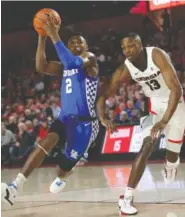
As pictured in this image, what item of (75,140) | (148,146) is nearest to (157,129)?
(148,146)

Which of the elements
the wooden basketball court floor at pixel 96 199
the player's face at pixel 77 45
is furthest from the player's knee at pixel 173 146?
the player's face at pixel 77 45

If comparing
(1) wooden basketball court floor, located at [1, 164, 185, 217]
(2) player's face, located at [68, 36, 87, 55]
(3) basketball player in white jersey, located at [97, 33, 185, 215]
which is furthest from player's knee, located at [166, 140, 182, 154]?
(2) player's face, located at [68, 36, 87, 55]

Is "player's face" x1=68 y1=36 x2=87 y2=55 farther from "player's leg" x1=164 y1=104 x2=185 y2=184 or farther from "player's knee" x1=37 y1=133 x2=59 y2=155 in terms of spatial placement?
"player's leg" x1=164 y1=104 x2=185 y2=184

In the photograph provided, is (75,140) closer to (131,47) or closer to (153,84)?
(153,84)

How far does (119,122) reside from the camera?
1215 centimetres

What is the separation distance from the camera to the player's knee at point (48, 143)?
504 centimetres

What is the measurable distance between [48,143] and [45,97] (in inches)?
425

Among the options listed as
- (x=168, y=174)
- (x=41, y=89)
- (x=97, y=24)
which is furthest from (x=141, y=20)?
(x=168, y=174)

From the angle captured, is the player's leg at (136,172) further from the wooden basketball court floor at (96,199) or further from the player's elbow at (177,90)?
the player's elbow at (177,90)

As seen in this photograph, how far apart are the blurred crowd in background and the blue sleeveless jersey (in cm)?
408

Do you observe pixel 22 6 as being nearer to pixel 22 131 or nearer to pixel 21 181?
pixel 22 131

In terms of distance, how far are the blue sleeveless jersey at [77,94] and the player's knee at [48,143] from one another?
0.25m

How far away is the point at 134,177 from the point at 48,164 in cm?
811

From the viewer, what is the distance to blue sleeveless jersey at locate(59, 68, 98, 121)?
17.4ft
